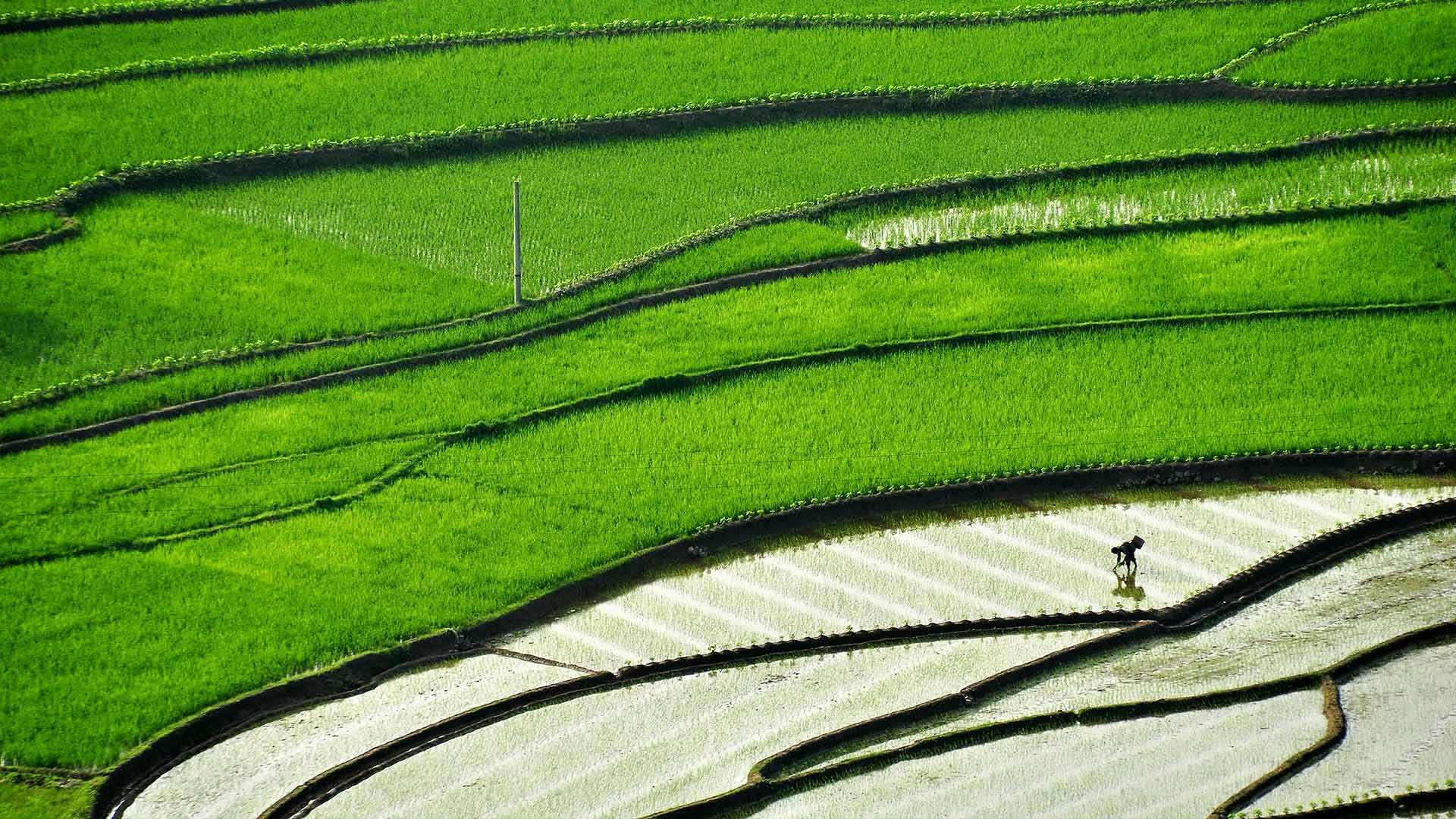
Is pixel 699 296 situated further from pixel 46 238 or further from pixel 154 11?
pixel 154 11

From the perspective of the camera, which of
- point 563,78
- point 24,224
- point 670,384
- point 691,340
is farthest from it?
point 563,78

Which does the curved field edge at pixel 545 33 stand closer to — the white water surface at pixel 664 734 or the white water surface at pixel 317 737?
the white water surface at pixel 317 737

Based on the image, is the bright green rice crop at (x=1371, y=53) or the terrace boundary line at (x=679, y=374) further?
the bright green rice crop at (x=1371, y=53)

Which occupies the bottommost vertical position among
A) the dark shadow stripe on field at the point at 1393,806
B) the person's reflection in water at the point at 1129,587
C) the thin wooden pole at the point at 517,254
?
the dark shadow stripe on field at the point at 1393,806

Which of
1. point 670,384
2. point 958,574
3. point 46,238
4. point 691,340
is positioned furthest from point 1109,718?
point 46,238

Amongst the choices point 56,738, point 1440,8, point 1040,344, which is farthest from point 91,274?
point 1440,8

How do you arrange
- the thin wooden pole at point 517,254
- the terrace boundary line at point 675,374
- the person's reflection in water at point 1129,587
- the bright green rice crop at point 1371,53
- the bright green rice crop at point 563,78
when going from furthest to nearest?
the bright green rice crop at point 1371,53 → the bright green rice crop at point 563,78 → the thin wooden pole at point 517,254 → the terrace boundary line at point 675,374 → the person's reflection in water at point 1129,587

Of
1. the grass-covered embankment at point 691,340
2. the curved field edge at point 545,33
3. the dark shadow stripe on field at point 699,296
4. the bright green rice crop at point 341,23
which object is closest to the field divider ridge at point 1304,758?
the dark shadow stripe on field at point 699,296
